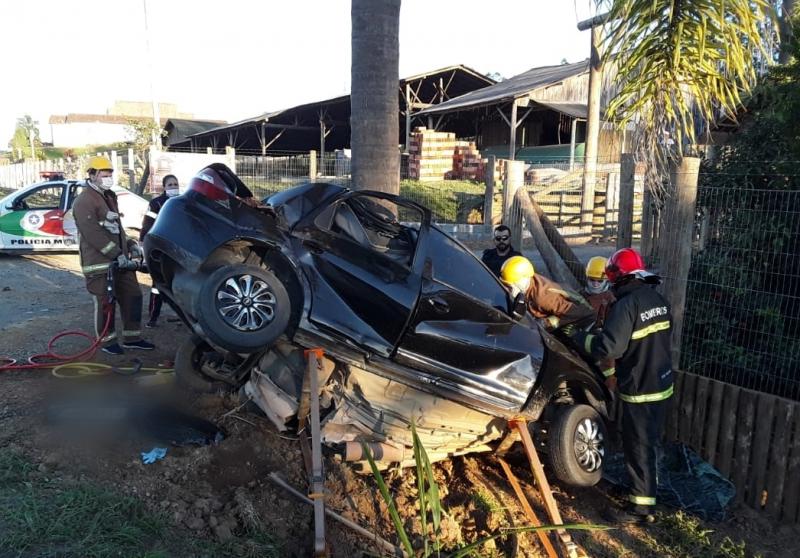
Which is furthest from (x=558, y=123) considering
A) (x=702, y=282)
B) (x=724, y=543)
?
(x=724, y=543)

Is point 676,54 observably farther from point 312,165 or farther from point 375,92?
point 312,165

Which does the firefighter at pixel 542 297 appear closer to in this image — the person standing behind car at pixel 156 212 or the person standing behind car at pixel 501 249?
the person standing behind car at pixel 501 249

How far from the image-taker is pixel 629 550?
424 centimetres

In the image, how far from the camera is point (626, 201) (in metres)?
6.07

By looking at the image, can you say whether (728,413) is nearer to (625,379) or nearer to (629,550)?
(625,379)

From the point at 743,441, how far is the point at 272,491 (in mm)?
3634

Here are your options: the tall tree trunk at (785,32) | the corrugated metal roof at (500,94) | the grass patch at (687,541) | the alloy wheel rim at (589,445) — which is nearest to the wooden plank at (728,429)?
the grass patch at (687,541)

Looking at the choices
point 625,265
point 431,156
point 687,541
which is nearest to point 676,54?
point 625,265

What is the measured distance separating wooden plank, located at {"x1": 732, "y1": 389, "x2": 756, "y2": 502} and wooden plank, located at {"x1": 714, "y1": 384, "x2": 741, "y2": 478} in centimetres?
3

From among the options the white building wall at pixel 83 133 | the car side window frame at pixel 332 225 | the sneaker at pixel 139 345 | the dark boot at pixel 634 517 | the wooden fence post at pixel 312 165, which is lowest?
the dark boot at pixel 634 517

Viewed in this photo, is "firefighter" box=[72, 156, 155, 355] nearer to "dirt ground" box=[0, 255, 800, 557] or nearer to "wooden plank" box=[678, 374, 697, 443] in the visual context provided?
"dirt ground" box=[0, 255, 800, 557]

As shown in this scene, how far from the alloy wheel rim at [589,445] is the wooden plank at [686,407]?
97cm

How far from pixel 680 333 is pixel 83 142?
87.7 m

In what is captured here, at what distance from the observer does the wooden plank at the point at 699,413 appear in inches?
203
